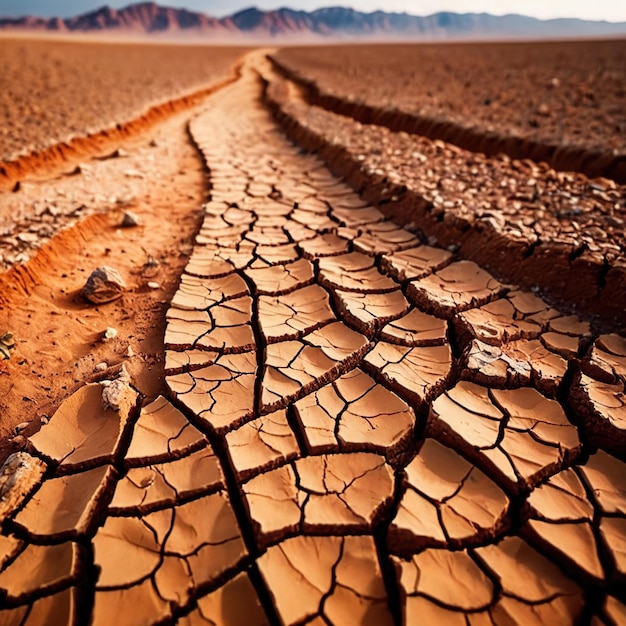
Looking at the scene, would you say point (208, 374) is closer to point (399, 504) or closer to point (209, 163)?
point (399, 504)

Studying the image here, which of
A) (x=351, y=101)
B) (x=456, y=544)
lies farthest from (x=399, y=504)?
(x=351, y=101)

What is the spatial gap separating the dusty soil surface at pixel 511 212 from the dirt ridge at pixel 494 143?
0.88 m

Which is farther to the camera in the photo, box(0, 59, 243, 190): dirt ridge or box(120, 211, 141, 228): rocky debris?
box(0, 59, 243, 190): dirt ridge

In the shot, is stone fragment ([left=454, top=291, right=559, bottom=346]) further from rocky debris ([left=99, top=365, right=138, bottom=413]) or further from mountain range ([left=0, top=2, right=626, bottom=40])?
mountain range ([left=0, top=2, right=626, bottom=40])

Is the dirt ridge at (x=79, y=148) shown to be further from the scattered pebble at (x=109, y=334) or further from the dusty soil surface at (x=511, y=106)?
the dusty soil surface at (x=511, y=106)

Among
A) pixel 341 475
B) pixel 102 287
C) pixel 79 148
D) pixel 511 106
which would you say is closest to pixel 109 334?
pixel 102 287

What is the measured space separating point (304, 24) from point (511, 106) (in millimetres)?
169054

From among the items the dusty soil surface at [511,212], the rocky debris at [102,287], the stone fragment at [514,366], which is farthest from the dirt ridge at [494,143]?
the rocky debris at [102,287]

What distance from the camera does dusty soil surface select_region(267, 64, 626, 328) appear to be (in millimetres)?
2104

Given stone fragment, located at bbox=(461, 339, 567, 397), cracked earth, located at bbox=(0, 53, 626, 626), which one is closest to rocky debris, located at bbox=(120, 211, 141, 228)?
cracked earth, located at bbox=(0, 53, 626, 626)

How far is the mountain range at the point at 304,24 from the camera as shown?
369 ft

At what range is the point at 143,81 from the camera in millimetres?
10617

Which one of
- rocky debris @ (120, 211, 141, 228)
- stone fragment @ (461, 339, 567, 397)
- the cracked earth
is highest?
rocky debris @ (120, 211, 141, 228)

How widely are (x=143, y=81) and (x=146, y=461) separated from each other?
1203cm
